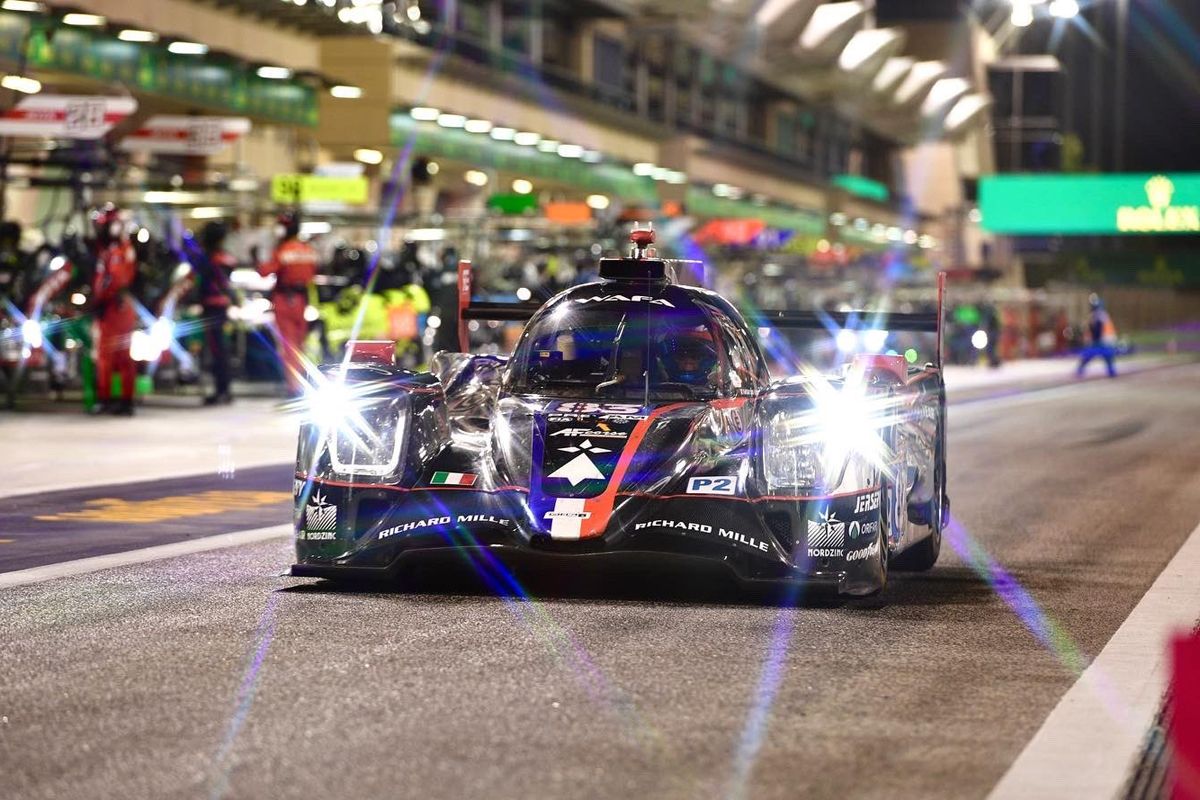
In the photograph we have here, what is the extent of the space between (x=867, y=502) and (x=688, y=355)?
4.80 feet

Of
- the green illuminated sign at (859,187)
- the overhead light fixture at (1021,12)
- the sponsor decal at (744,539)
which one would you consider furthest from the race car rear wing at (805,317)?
the green illuminated sign at (859,187)

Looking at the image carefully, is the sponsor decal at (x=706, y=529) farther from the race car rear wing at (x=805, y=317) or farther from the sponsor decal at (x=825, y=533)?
the race car rear wing at (x=805, y=317)

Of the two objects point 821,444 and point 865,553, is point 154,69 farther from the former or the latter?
point 865,553

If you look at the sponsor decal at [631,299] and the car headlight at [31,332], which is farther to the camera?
the car headlight at [31,332]

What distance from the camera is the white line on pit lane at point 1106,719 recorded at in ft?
19.5

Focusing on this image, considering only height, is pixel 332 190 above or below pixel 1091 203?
below

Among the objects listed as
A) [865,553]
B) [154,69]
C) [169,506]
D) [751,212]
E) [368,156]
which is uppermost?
[154,69]

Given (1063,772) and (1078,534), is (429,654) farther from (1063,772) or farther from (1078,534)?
(1078,534)

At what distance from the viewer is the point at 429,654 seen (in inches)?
313

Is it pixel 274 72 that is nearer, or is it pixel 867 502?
pixel 867 502

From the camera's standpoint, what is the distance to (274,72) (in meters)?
31.9

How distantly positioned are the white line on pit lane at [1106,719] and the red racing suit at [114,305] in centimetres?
1466

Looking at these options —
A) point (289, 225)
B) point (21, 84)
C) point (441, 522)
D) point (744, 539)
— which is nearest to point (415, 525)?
A: point (441, 522)

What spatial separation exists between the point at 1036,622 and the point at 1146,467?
407 inches
